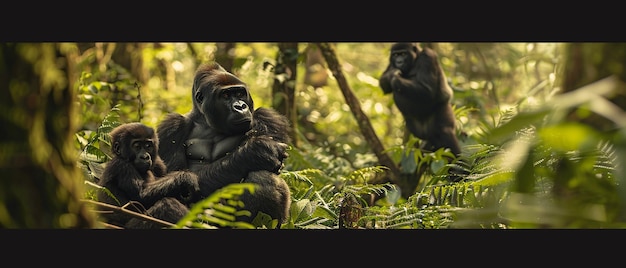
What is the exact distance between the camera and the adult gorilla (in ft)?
14.6

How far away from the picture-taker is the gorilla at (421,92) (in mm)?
8422

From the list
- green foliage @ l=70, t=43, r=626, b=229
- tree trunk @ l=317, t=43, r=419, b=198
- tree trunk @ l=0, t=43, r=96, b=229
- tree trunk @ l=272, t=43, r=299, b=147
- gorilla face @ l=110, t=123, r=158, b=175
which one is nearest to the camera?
green foliage @ l=70, t=43, r=626, b=229

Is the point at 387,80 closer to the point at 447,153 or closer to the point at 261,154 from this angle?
the point at 447,153

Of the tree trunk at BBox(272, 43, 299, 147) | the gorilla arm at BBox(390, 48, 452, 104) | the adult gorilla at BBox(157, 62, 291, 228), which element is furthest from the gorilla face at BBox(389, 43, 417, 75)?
the adult gorilla at BBox(157, 62, 291, 228)

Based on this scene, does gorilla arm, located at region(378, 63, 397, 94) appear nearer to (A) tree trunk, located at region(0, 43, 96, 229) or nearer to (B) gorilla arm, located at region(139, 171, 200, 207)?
(B) gorilla arm, located at region(139, 171, 200, 207)

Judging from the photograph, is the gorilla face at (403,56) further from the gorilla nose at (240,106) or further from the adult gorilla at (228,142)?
the gorilla nose at (240,106)

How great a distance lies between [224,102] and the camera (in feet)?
14.9

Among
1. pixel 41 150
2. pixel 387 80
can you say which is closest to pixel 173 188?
pixel 41 150

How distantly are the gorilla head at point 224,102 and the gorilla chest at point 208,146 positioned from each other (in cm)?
7

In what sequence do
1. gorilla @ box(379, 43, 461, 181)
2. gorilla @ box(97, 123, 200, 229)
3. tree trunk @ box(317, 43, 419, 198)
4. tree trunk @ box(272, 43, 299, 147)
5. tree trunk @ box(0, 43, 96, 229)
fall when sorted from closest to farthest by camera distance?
1. tree trunk @ box(0, 43, 96, 229)
2. gorilla @ box(97, 123, 200, 229)
3. tree trunk @ box(317, 43, 419, 198)
4. tree trunk @ box(272, 43, 299, 147)
5. gorilla @ box(379, 43, 461, 181)

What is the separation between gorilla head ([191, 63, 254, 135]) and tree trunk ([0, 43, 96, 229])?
85.0 inches

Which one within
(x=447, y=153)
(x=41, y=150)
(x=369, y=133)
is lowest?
(x=41, y=150)

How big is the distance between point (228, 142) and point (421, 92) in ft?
13.7

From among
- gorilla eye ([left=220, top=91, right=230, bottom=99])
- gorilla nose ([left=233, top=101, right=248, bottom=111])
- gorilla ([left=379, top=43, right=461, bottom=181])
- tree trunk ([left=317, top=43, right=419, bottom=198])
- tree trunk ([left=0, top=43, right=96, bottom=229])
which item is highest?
gorilla ([left=379, top=43, right=461, bottom=181])
